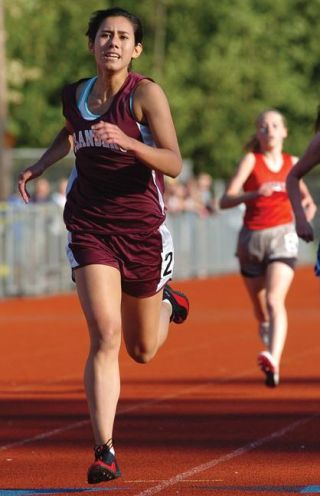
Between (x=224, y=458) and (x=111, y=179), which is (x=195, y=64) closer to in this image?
(x=224, y=458)

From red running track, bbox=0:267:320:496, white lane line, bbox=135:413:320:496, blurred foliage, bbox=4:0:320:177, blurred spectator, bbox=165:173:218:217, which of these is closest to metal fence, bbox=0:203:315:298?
blurred spectator, bbox=165:173:218:217

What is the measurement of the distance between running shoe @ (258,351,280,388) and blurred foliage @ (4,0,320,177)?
115ft

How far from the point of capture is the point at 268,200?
518 inches

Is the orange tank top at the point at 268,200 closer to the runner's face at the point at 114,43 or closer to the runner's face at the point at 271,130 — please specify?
the runner's face at the point at 271,130

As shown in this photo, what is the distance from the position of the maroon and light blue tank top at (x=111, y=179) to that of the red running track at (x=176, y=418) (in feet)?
4.07

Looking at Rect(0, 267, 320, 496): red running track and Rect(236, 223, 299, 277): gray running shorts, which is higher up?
Rect(236, 223, 299, 277): gray running shorts

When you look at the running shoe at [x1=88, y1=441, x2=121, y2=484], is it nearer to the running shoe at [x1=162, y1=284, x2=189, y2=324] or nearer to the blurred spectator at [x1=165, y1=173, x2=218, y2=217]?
the running shoe at [x1=162, y1=284, x2=189, y2=324]

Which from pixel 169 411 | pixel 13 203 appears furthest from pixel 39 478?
pixel 13 203

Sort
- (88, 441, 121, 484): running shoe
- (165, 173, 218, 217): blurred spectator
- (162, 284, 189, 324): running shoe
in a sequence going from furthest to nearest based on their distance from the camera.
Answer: (165, 173, 218, 217): blurred spectator < (162, 284, 189, 324): running shoe < (88, 441, 121, 484): running shoe

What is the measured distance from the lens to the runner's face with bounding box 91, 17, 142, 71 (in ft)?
26.6

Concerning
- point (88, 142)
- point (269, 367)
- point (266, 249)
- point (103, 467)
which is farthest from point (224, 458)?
point (266, 249)

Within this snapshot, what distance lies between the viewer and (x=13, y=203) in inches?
1113

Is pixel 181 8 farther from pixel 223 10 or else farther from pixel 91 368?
pixel 91 368

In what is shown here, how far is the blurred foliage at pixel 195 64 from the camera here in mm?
49031
